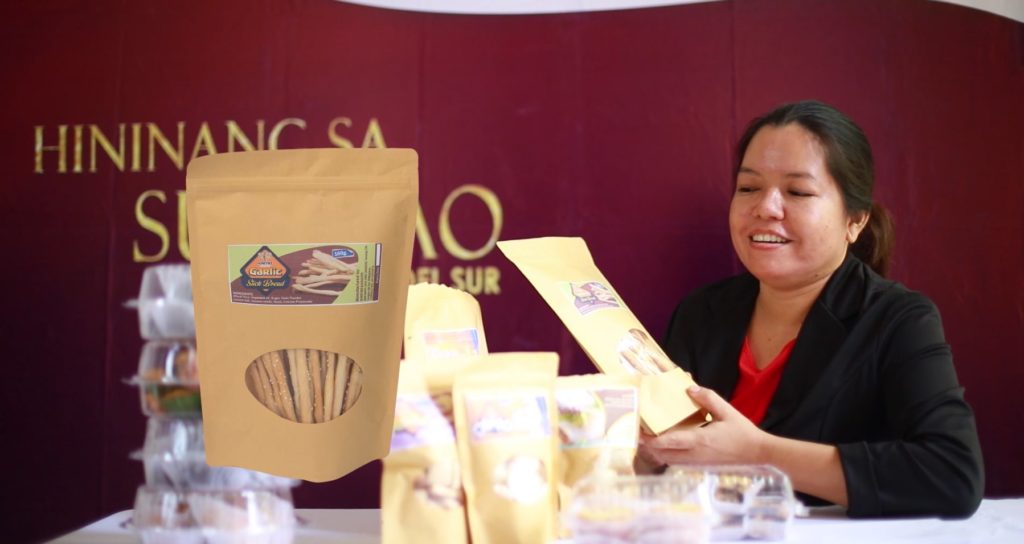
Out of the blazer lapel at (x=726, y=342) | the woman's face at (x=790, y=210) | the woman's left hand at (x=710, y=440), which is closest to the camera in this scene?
the woman's left hand at (x=710, y=440)

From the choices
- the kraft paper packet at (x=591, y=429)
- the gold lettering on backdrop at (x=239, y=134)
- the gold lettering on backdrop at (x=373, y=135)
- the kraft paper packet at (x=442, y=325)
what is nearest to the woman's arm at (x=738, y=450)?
the kraft paper packet at (x=591, y=429)

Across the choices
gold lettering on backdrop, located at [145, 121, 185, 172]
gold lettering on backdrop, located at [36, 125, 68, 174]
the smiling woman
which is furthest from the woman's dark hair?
gold lettering on backdrop, located at [36, 125, 68, 174]

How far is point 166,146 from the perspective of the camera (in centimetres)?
190

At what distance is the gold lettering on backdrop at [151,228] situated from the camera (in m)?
1.91

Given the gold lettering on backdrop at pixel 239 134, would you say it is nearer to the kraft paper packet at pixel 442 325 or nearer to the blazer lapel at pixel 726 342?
the kraft paper packet at pixel 442 325

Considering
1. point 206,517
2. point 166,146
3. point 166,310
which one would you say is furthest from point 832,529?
point 166,146

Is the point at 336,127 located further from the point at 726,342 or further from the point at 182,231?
the point at 726,342

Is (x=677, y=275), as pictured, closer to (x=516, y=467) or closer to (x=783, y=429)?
(x=783, y=429)

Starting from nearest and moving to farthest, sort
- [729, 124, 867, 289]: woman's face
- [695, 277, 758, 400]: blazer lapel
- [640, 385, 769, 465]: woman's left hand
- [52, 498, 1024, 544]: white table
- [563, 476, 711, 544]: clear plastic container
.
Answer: [563, 476, 711, 544]: clear plastic container, [52, 498, 1024, 544]: white table, [640, 385, 769, 465]: woman's left hand, [729, 124, 867, 289]: woman's face, [695, 277, 758, 400]: blazer lapel

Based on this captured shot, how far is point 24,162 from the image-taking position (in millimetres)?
1916

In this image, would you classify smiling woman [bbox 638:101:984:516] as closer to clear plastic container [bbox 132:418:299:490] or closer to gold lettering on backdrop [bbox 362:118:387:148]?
clear plastic container [bbox 132:418:299:490]

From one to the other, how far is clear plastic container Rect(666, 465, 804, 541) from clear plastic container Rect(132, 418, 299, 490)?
465 millimetres

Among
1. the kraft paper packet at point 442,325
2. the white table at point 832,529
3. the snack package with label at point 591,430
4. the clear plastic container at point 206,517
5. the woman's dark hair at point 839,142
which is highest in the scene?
the woman's dark hair at point 839,142

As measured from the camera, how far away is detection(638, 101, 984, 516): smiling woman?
1217 millimetres
